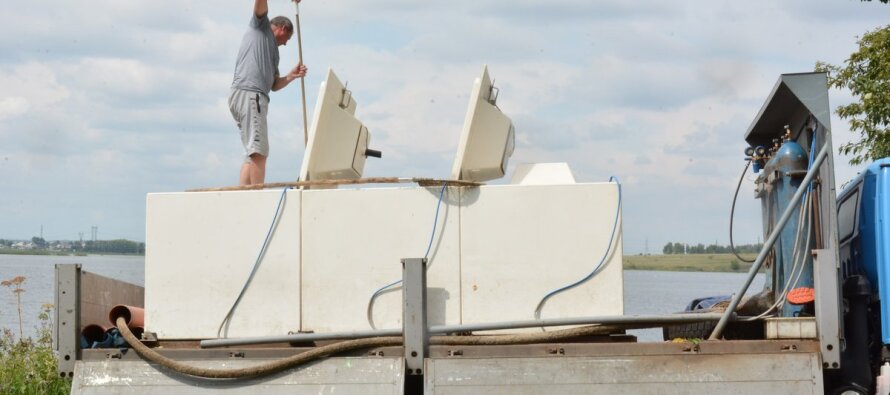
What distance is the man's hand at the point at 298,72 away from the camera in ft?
26.3

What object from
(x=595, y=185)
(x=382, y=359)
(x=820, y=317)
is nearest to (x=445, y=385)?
(x=382, y=359)

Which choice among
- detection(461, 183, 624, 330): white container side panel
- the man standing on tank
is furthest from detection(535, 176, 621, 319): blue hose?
the man standing on tank

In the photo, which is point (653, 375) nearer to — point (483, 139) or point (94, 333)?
point (483, 139)

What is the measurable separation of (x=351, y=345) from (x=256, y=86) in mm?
2306

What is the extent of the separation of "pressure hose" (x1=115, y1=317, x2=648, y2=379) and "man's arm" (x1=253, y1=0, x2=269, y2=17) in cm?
260

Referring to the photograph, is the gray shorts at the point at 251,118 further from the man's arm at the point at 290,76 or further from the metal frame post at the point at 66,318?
the metal frame post at the point at 66,318

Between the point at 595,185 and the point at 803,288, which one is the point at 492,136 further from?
the point at 803,288

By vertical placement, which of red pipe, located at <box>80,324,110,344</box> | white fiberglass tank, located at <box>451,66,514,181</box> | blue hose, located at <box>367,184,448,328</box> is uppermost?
white fiberglass tank, located at <box>451,66,514,181</box>

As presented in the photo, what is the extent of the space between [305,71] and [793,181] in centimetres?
341

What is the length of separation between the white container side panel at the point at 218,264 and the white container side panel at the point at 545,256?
107 centimetres

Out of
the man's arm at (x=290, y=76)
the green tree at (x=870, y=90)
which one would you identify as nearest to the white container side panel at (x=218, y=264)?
the man's arm at (x=290, y=76)

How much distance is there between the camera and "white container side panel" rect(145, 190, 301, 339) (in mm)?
6609

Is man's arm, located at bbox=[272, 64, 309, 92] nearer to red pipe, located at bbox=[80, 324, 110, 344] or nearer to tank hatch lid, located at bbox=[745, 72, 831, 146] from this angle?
red pipe, located at bbox=[80, 324, 110, 344]

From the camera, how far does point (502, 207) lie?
6.48 m
